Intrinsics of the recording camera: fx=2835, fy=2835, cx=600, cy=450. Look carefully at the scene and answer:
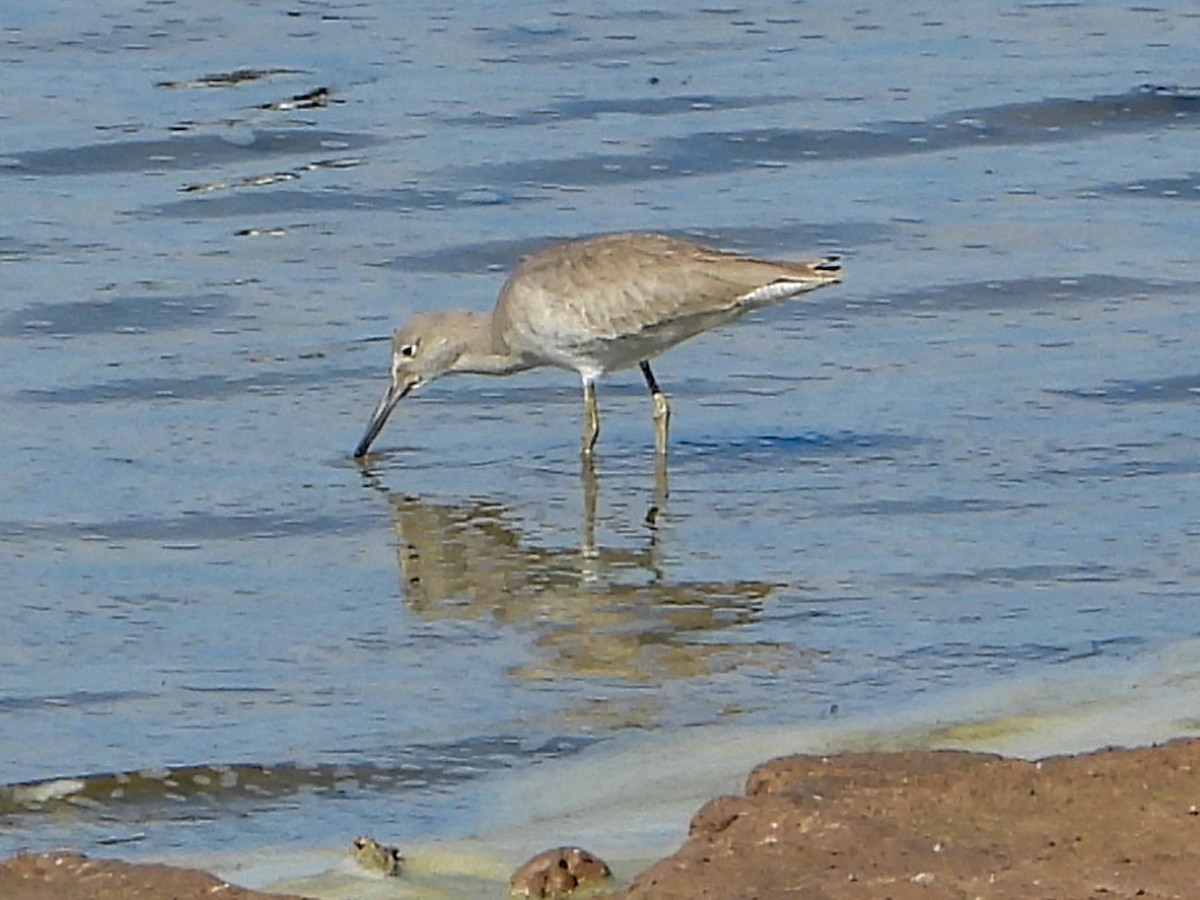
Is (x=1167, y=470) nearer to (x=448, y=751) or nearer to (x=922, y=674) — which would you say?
(x=922, y=674)

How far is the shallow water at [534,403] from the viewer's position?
5281 mm

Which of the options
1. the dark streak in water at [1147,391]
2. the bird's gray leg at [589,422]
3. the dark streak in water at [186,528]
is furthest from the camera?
the dark streak in water at [1147,391]

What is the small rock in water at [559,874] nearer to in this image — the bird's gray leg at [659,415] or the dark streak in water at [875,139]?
the bird's gray leg at [659,415]

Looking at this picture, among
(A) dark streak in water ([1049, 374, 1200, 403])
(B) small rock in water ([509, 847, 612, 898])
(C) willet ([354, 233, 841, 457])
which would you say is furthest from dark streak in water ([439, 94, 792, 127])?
(B) small rock in water ([509, 847, 612, 898])

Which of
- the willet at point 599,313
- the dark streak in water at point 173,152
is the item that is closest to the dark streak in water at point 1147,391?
the willet at point 599,313

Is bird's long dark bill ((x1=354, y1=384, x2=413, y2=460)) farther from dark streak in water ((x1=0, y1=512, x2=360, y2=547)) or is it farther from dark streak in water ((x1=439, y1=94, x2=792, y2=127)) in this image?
dark streak in water ((x1=439, y1=94, x2=792, y2=127))

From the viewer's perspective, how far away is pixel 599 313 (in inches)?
298

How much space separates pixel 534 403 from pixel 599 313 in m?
0.80

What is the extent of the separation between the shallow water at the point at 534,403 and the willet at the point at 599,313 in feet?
0.57

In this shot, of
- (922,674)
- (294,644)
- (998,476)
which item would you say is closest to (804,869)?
(922,674)

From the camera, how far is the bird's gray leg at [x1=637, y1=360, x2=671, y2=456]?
7.47 meters

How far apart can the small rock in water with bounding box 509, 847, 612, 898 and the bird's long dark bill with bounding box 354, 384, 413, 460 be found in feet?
12.4

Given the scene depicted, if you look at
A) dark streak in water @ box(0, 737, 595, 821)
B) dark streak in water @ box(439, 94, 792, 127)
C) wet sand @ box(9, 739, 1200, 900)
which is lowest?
dark streak in water @ box(0, 737, 595, 821)

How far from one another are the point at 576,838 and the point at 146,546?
244 centimetres
